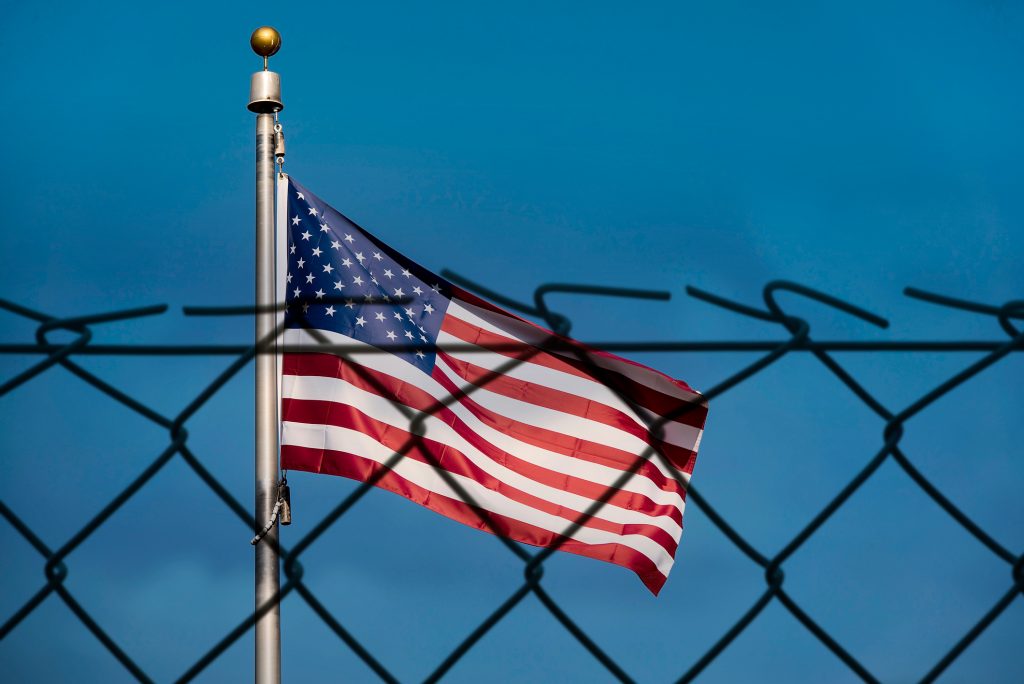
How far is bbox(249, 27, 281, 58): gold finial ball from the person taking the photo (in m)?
9.38

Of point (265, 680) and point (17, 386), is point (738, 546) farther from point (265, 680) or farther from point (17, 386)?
point (265, 680)

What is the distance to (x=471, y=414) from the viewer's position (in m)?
8.25

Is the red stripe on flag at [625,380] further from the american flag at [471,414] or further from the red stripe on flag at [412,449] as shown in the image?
the red stripe on flag at [412,449]

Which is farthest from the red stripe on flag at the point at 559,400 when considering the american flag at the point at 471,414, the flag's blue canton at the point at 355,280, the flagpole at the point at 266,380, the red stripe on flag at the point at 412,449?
the flagpole at the point at 266,380

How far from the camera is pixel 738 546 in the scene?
1682 millimetres

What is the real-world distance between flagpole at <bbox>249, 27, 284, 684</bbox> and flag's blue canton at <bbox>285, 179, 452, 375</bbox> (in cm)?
45

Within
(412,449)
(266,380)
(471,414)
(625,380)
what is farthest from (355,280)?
(625,380)

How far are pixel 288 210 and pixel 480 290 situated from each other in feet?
24.2

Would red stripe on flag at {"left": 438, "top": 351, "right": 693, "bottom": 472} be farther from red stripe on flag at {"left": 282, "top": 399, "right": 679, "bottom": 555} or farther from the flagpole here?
the flagpole

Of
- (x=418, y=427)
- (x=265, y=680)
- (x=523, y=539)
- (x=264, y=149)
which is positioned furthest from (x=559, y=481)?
(x=418, y=427)

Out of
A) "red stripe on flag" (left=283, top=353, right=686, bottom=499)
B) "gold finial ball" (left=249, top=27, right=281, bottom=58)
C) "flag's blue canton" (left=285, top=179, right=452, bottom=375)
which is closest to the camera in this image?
"red stripe on flag" (left=283, top=353, right=686, bottom=499)

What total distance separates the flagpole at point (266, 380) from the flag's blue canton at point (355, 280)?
0.45m

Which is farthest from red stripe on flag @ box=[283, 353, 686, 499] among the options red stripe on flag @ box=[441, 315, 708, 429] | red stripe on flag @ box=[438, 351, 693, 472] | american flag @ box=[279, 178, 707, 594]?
red stripe on flag @ box=[441, 315, 708, 429]

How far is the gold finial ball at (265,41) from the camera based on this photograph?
9.38m
